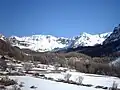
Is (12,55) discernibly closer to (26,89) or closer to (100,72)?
(100,72)

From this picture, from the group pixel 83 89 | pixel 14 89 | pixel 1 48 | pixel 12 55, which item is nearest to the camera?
pixel 14 89

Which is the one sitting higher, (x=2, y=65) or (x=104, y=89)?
(x=2, y=65)

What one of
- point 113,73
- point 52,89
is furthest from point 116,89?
point 113,73

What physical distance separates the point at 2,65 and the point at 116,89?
52173 mm

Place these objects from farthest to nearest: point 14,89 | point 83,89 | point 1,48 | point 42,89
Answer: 1. point 1,48
2. point 83,89
3. point 42,89
4. point 14,89

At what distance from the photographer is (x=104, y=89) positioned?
51719 mm

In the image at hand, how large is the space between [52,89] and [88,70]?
65.8 metres

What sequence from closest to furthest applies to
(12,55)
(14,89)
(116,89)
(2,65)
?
(14,89)
(116,89)
(2,65)
(12,55)

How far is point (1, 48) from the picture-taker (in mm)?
152625

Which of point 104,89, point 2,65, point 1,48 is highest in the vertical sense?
point 1,48

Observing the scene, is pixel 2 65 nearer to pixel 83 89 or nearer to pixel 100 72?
pixel 100 72

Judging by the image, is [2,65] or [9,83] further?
[2,65]

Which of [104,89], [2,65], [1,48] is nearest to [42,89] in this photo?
[104,89]

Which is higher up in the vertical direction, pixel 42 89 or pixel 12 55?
pixel 12 55
